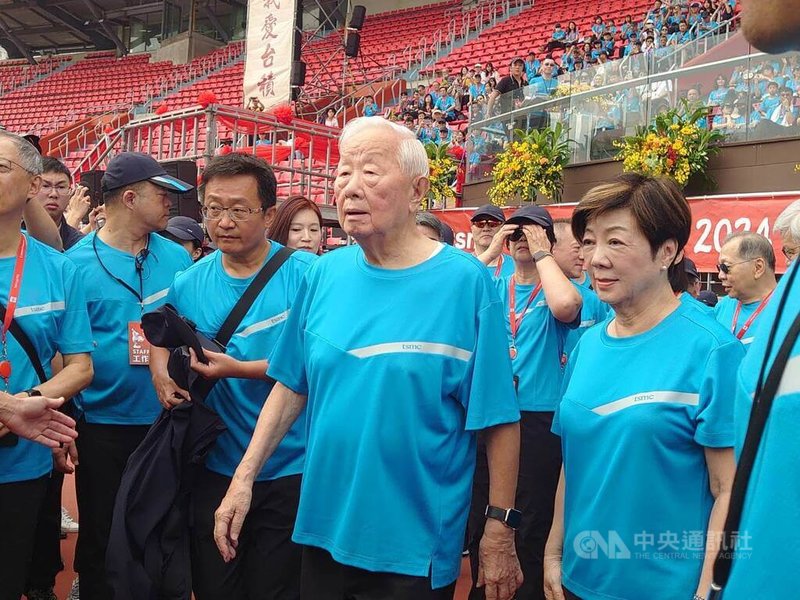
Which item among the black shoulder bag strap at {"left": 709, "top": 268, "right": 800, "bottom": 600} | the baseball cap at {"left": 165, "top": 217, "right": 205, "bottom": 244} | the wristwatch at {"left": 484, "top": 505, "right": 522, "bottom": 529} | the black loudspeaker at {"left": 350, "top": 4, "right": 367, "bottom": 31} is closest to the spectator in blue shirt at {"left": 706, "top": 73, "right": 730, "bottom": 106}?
the baseball cap at {"left": 165, "top": 217, "right": 205, "bottom": 244}

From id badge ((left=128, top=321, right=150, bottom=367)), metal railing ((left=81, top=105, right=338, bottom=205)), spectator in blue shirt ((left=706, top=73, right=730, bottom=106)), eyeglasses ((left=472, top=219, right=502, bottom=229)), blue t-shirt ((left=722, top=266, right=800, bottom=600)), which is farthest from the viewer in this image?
metal railing ((left=81, top=105, right=338, bottom=205))

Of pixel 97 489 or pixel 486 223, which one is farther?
pixel 486 223

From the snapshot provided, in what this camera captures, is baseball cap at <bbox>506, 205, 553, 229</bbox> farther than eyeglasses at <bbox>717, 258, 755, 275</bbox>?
No

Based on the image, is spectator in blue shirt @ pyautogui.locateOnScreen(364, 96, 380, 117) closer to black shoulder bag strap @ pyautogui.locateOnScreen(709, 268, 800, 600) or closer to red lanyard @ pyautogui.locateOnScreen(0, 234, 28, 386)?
red lanyard @ pyautogui.locateOnScreen(0, 234, 28, 386)

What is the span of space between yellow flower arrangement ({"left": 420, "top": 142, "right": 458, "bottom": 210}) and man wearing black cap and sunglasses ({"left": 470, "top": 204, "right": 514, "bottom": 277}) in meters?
6.67

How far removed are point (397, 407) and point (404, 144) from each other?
0.72m

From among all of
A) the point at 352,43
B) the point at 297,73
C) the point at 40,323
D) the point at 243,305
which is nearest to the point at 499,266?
the point at 243,305

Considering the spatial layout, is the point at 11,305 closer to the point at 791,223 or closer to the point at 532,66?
the point at 791,223

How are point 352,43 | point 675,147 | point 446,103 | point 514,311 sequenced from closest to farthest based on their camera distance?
point 514,311 < point 675,147 < point 446,103 < point 352,43

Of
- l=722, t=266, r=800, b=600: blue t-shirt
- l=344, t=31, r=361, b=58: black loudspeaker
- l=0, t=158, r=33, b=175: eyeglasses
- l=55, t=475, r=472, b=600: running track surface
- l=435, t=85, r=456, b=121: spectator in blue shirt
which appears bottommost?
l=55, t=475, r=472, b=600: running track surface

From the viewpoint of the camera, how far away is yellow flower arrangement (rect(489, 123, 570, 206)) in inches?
424

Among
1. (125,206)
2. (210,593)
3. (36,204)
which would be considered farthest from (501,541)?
(36,204)

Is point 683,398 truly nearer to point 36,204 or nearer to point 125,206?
point 125,206

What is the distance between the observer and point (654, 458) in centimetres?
196
